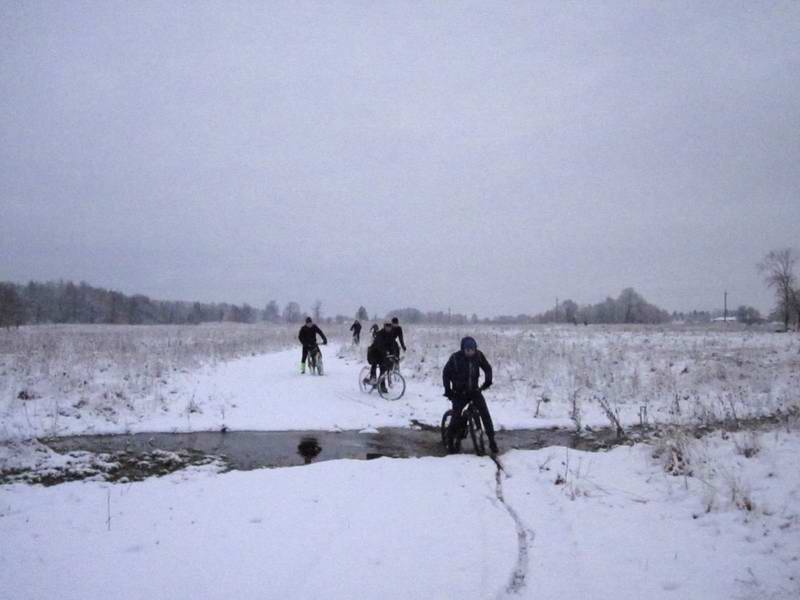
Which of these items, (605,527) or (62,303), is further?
(62,303)

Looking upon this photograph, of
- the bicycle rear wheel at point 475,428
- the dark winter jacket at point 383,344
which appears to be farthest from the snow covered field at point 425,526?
the dark winter jacket at point 383,344

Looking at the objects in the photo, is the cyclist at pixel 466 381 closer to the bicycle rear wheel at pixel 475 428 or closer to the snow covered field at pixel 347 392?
the bicycle rear wheel at pixel 475 428

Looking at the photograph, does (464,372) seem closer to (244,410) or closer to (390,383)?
(390,383)

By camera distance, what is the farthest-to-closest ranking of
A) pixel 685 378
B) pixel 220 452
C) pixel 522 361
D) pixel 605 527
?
pixel 522 361
pixel 685 378
pixel 220 452
pixel 605 527

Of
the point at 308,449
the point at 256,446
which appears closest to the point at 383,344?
the point at 308,449

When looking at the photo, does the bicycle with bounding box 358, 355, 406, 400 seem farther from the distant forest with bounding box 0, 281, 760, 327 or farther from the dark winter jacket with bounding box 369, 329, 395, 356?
the distant forest with bounding box 0, 281, 760, 327

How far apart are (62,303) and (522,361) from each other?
11976 cm

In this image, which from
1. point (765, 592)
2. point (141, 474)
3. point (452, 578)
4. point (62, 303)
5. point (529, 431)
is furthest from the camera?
point (62, 303)

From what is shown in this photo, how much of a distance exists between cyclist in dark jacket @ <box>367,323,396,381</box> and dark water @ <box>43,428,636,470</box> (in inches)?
145

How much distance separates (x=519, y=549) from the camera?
168 inches

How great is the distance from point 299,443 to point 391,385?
506 cm

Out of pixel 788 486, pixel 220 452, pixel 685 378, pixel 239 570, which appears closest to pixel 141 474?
pixel 220 452

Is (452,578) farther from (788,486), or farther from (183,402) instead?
(183,402)

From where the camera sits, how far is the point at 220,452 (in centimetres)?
785
